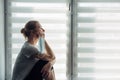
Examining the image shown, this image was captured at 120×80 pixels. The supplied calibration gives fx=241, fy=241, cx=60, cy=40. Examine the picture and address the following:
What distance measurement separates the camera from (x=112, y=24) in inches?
144

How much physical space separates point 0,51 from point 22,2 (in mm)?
828

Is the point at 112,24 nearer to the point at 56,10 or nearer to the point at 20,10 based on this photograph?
the point at 56,10

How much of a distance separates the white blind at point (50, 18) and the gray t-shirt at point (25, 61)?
138 centimetres

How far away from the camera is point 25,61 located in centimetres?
235

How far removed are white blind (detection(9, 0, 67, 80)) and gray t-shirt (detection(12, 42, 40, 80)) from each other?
54.5 inches

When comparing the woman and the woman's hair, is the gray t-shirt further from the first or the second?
the woman's hair

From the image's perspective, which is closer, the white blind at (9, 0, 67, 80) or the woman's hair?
the woman's hair

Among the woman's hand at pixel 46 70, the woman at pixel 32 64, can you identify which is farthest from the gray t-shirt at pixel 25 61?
the woman's hand at pixel 46 70

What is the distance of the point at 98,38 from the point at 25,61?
164 centimetres

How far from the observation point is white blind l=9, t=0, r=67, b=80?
3729mm

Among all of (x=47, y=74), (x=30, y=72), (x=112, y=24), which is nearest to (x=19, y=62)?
(x=30, y=72)

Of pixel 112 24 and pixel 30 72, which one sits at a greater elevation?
pixel 112 24

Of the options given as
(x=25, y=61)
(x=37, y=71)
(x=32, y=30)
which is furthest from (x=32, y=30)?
(x=37, y=71)

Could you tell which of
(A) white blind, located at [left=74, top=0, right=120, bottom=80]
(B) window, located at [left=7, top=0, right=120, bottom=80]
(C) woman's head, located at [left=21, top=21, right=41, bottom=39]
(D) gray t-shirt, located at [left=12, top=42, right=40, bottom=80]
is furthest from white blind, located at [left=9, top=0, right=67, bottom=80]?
(D) gray t-shirt, located at [left=12, top=42, right=40, bottom=80]
